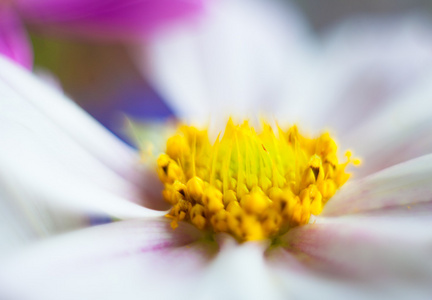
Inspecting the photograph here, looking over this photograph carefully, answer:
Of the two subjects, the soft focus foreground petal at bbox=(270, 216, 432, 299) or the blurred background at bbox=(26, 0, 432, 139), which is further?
the blurred background at bbox=(26, 0, 432, 139)

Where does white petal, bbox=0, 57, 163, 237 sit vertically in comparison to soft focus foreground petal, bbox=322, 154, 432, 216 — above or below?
above

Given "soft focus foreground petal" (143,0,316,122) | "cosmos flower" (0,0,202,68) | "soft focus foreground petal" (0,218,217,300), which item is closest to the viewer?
"soft focus foreground petal" (0,218,217,300)

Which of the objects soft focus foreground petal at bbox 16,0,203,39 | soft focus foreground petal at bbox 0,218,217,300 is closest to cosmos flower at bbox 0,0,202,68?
soft focus foreground petal at bbox 16,0,203,39

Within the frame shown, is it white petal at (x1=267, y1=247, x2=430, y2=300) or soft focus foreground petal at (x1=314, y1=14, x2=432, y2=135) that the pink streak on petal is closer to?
white petal at (x1=267, y1=247, x2=430, y2=300)

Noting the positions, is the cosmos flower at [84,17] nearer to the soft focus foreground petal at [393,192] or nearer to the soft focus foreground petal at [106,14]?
the soft focus foreground petal at [106,14]

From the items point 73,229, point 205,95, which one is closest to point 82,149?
point 73,229

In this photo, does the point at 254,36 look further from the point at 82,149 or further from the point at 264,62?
the point at 82,149
